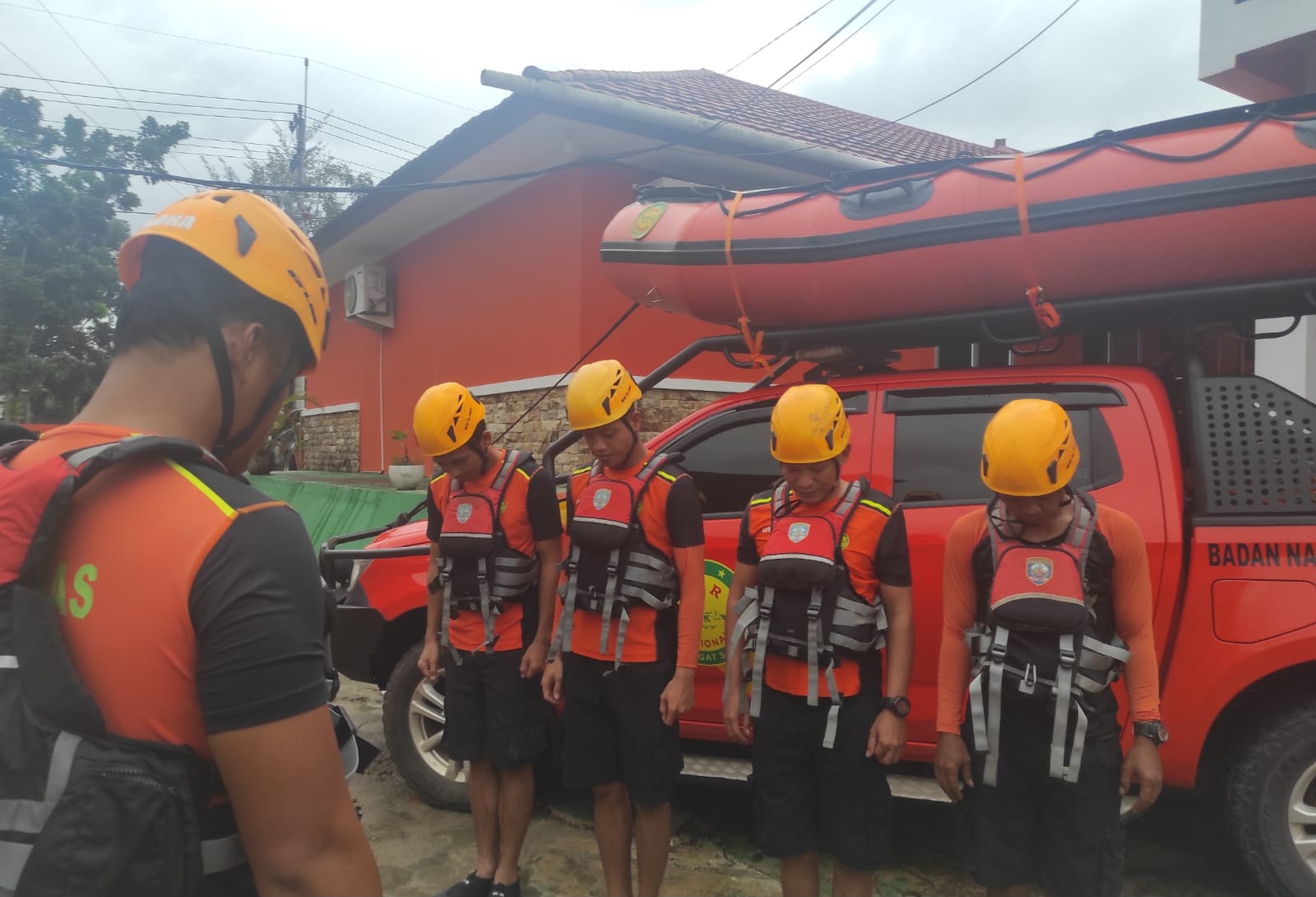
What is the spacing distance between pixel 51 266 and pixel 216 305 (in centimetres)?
2370

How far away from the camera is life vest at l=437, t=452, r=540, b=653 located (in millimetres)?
3188

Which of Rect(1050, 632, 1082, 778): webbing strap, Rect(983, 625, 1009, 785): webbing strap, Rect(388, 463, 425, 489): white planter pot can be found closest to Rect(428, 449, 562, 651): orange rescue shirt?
Rect(983, 625, 1009, 785): webbing strap

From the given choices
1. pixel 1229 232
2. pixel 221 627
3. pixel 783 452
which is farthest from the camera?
pixel 1229 232

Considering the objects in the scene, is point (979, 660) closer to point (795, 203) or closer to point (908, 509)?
point (908, 509)

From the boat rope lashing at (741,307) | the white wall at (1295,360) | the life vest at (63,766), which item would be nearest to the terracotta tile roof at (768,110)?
the white wall at (1295,360)

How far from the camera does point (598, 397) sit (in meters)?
2.96

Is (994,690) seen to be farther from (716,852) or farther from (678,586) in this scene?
(716,852)

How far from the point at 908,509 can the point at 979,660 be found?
2.95 feet

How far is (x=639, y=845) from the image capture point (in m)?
2.93

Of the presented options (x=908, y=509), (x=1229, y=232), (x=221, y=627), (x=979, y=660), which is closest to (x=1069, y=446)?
(x=979, y=660)

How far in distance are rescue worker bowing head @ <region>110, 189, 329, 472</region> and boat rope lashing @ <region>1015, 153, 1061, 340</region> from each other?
2.70 m

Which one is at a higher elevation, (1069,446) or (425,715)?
(1069,446)

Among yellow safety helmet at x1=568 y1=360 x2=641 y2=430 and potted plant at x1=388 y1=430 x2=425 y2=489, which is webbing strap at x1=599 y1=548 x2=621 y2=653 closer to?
yellow safety helmet at x1=568 y1=360 x2=641 y2=430

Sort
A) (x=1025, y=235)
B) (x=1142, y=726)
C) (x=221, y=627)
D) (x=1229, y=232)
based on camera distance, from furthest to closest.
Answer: (x=1025, y=235) < (x=1229, y=232) < (x=1142, y=726) < (x=221, y=627)
